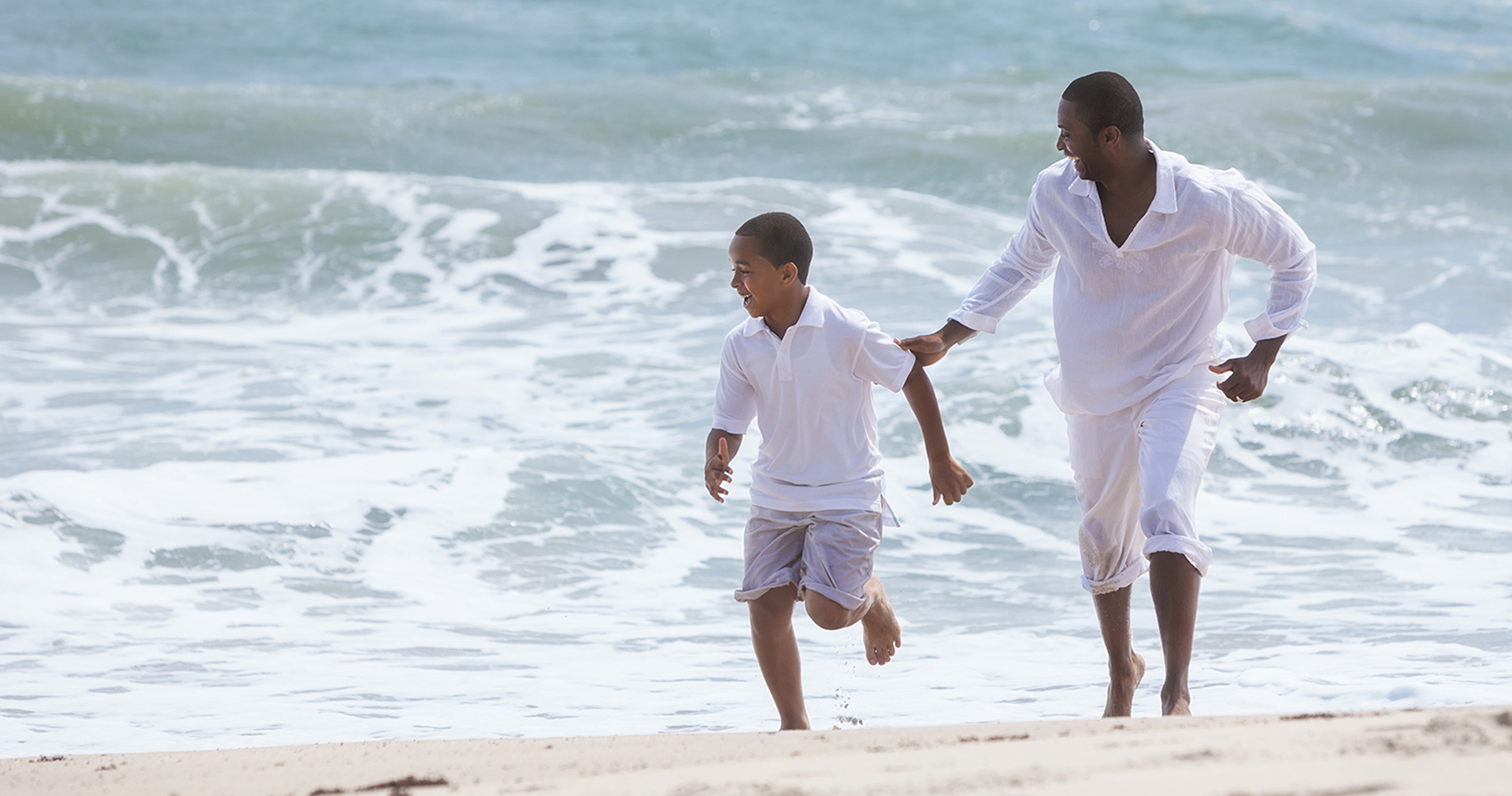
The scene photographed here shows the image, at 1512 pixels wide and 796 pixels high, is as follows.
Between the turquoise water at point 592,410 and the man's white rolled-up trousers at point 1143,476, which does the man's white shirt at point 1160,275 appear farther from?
the turquoise water at point 592,410

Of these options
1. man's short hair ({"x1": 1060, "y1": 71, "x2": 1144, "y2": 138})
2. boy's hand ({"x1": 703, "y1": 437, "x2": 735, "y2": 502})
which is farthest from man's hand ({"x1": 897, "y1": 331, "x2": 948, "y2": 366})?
man's short hair ({"x1": 1060, "y1": 71, "x2": 1144, "y2": 138})

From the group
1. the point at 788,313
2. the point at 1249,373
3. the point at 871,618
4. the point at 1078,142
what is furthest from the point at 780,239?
the point at 1249,373

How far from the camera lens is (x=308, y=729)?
174 inches

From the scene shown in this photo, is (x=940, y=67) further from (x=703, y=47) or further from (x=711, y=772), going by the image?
(x=711, y=772)

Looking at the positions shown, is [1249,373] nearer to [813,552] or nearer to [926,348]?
[926,348]

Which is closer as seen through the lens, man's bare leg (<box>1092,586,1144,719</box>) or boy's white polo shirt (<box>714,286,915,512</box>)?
boy's white polo shirt (<box>714,286,915,512</box>)

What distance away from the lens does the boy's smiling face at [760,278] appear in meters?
3.60

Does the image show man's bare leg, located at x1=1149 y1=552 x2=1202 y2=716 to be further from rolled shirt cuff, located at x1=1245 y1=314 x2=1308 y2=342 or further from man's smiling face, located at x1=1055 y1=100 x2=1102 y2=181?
man's smiling face, located at x1=1055 y1=100 x2=1102 y2=181

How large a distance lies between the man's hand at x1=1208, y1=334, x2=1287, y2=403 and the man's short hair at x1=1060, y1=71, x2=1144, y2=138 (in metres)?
0.60

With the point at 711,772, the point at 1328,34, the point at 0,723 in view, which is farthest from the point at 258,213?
the point at 1328,34

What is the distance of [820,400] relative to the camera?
363 centimetres

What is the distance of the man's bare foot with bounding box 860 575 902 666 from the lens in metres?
3.81

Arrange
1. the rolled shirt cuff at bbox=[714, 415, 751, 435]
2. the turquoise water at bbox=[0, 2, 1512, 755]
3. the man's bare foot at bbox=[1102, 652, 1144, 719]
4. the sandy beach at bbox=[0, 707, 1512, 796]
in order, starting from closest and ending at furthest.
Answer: the sandy beach at bbox=[0, 707, 1512, 796] → the rolled shirt cuff at bbox=[714, 415, 751, 435] → the man's bare foot at bbox=[1102, 652, 1144, 719] → the turquoise water at bbox=[0, 2, 1512, 755]

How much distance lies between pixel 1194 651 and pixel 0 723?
3844mm
